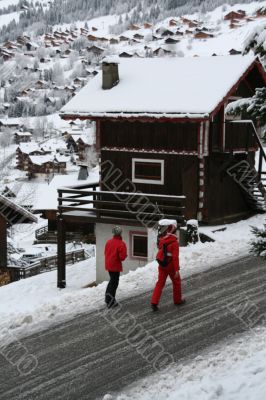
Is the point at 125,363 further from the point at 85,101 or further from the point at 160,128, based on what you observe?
the point at 85,101

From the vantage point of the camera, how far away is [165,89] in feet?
64.3

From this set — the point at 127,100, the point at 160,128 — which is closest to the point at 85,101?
the point at 127,100

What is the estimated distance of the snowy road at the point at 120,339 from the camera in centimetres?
845

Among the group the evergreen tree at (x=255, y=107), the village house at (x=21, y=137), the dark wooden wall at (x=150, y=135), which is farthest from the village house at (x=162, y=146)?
the village house at (x=21, y=137)

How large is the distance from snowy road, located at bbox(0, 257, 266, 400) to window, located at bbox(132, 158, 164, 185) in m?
6.73

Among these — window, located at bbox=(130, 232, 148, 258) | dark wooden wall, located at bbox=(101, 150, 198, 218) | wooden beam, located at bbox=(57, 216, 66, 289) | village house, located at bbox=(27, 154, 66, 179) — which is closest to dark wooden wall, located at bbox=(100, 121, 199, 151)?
dark wooden wall, located at bbox=(101, 150, 198, 218)

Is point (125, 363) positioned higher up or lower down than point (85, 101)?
lower down

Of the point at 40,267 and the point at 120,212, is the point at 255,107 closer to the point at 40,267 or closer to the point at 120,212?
the point at 120,212

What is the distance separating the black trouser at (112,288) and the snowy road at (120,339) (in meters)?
0.30

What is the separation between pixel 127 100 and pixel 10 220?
6.44 meters

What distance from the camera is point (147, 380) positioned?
27.5 ft

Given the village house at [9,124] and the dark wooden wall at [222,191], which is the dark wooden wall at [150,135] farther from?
the village house at [9,124]

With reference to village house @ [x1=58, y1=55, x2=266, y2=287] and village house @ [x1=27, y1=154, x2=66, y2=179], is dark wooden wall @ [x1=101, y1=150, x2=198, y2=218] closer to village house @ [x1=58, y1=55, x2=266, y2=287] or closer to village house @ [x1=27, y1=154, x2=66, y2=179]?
village house @ [x1=58, y1=55, x2=266, y2=287]

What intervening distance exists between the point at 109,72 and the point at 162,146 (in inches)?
155
